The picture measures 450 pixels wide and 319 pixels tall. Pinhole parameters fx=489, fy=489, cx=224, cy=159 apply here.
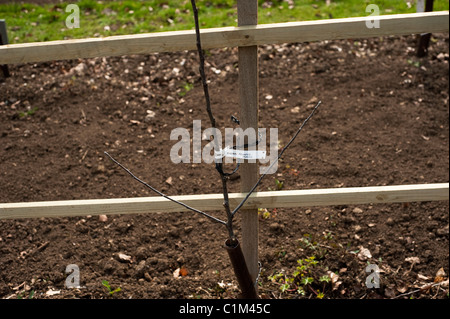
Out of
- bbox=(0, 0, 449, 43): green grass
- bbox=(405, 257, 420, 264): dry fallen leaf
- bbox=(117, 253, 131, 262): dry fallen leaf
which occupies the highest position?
bbox=(0, 0, 449, 43): green grass

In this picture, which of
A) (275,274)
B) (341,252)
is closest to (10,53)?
(275,274)

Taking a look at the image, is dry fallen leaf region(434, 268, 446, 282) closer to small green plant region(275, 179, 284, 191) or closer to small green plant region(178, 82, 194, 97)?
small green plant region(275, 179, 284, 191)

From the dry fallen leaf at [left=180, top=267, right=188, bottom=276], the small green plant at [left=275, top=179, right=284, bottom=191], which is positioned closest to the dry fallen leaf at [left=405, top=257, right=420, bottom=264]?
the small green plant at [left=275, top=179, right=284, bottom=191]

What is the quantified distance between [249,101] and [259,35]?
0.33 metres

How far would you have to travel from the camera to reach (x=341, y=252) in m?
3.25

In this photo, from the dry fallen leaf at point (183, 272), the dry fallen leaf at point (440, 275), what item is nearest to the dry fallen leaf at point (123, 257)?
the dry fallen leaf at point (183, 272)

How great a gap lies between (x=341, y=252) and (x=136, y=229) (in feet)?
4.66

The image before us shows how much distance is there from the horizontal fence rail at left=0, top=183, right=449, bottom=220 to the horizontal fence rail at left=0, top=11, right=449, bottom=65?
0.80m

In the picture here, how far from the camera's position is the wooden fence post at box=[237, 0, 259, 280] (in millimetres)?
2256

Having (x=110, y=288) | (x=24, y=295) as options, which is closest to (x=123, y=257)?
(x=110, y=288)

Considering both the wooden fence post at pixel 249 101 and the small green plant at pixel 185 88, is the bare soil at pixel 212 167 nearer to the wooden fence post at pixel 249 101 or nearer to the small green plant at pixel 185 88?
the small green plant at pixel 185 88

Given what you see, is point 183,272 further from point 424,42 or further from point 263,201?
point 424,42

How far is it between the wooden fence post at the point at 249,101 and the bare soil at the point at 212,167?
49 centimetres
